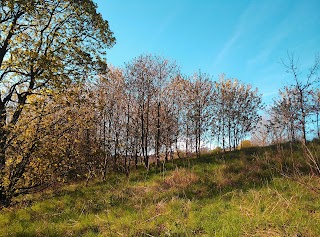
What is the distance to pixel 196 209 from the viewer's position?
Answer: 759 centimetres

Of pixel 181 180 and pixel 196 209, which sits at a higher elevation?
pixel 181 180

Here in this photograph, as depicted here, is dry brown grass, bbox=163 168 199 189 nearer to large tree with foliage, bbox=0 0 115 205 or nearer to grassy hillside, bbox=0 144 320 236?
grassy hillside, bbox=0 144 320 236

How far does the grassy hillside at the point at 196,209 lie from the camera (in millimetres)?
5539

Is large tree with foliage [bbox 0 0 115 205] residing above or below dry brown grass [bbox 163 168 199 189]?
above

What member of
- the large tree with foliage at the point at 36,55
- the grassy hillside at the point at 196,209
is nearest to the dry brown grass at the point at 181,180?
the grassy hillside at the point at 196,209

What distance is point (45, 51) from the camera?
10.5m

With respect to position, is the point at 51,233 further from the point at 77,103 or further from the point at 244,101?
the point at 244,101

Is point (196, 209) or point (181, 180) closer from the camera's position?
point (196, 209)

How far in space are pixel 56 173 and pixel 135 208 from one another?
378cm

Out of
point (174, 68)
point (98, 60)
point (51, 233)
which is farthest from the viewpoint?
point (174, 68)

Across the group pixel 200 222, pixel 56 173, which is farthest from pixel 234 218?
pixel 56 173

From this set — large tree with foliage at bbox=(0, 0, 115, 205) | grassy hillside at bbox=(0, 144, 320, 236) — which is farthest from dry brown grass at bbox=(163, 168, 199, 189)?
large tree with foliage at bbox=(0, 0, 115, 205)

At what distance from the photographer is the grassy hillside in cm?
554

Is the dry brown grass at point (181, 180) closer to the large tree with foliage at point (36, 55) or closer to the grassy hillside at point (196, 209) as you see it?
the grassy hillside at point (196, 209)
